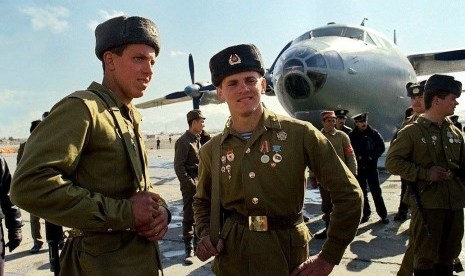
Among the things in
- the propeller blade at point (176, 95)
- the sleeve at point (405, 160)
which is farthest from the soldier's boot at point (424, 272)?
the propeller blade at point (176, 95)

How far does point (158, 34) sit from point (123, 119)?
0.53 metres

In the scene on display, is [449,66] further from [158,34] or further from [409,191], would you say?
[158,34]

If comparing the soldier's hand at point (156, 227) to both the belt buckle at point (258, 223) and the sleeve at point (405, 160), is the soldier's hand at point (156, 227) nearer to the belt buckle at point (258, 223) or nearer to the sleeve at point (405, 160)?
the belt buckle at point (258, 223)

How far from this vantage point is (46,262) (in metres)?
5.25

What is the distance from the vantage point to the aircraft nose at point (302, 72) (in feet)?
29.1

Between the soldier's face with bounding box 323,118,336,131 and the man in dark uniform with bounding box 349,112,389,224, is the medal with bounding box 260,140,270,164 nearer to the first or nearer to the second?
the soldier's face with bounding box 323,118,336,131

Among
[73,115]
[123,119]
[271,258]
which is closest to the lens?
[73,115]

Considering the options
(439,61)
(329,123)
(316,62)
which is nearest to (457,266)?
(329,123)

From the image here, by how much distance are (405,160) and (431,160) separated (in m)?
0.22

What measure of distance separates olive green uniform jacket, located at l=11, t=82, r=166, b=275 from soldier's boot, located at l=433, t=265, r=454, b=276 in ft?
8.93

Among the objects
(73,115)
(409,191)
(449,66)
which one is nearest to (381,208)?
(409,191)

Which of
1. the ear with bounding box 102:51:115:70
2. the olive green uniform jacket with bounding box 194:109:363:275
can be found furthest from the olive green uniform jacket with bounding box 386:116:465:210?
the ear with bounding box 102:51:115:70

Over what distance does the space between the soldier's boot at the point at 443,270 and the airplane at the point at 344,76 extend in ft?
19.6

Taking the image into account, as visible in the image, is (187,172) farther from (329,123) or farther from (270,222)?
(270,222)
